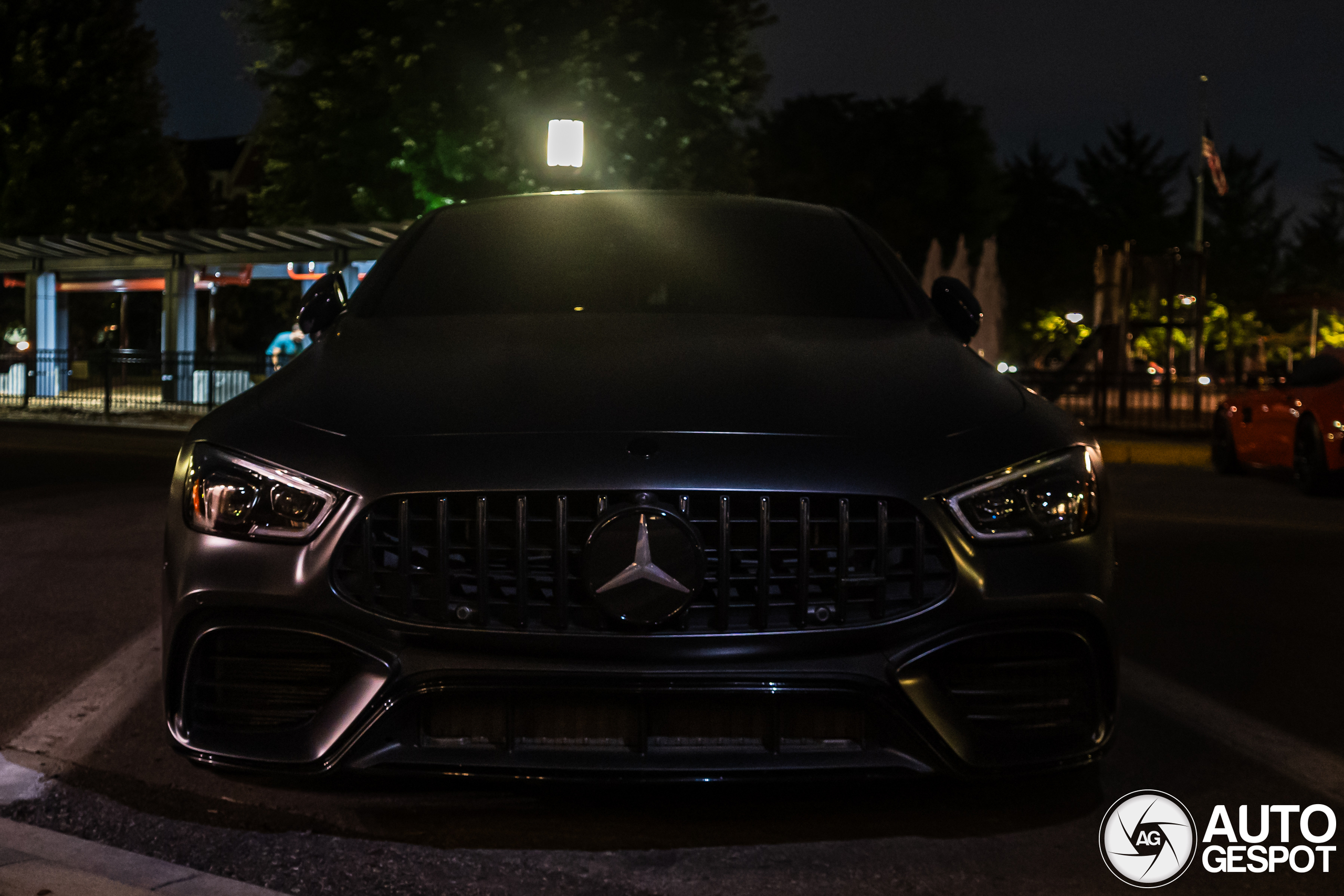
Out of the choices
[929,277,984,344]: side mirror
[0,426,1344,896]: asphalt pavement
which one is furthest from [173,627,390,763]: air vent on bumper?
[929,277,984,344]: side mirror

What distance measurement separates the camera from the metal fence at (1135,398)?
21.1 metres

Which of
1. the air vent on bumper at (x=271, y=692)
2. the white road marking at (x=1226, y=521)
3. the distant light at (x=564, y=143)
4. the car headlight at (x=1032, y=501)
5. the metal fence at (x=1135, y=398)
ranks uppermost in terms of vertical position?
the distant light at (x=564, y=143)

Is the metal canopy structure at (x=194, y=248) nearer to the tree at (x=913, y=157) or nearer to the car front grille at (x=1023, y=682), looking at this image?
the car front grille at (x=1023, y=682)

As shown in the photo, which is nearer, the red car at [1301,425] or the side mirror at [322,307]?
the side mirror at [322,307]

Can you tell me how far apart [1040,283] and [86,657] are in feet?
281

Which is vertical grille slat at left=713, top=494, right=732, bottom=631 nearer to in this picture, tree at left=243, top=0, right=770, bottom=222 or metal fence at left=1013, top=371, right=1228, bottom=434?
metal fence at left=1013, top=371, right=1228, bottom=434

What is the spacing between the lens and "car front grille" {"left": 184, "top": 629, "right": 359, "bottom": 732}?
123 inches

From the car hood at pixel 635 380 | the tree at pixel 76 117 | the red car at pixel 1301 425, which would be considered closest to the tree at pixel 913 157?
the tree at pixel 76 117

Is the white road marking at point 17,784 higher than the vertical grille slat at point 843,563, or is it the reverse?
the vertical grille slat at point 843,563

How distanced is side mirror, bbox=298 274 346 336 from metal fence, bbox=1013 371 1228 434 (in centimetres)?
1718

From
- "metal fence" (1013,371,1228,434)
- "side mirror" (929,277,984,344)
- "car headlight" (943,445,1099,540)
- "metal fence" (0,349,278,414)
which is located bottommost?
"metal fence" (0,349,278,414)

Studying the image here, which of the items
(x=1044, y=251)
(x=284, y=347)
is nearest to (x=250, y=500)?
(x=284, y=347)

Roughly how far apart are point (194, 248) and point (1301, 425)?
23599mm

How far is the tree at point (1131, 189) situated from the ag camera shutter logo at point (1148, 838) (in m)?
97.7
